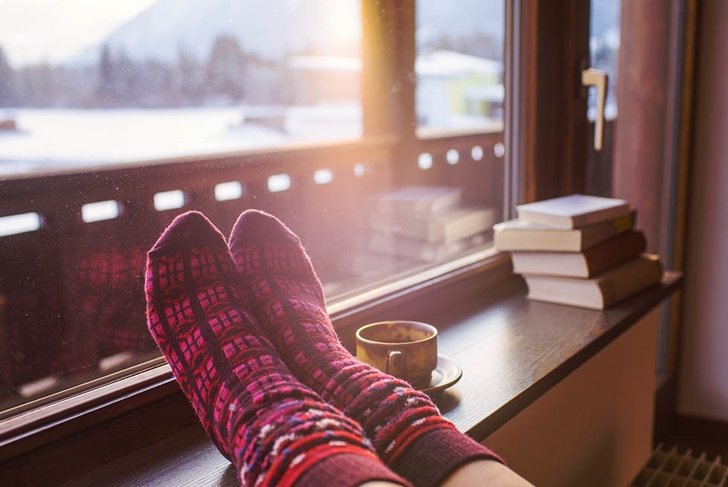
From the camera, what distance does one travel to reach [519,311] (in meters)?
1.31

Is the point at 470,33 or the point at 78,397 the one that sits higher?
the point at 470,33

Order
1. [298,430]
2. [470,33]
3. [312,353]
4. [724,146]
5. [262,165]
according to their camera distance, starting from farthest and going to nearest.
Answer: [470,33]
[724,146]
[262,165]
[312,353]
[298,430]

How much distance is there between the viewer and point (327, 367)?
71 centimetres

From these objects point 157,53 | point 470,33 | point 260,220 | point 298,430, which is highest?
point 470,33

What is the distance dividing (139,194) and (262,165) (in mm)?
488

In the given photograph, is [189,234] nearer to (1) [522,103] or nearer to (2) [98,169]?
(2) [98,169]

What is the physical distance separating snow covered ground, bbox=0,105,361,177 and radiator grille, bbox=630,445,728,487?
1.44m

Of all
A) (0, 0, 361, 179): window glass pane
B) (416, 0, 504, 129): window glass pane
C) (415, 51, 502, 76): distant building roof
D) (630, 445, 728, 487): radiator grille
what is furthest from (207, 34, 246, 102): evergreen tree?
(630, 445, 728, 487): radiator grille

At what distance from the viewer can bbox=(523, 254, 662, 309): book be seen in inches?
51.0

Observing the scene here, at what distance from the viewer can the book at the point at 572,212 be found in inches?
50.4

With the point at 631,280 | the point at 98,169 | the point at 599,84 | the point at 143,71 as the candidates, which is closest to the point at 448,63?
the point at 599,84

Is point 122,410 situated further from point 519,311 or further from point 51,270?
point 519,311

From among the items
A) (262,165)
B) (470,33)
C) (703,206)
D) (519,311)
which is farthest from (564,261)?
(470,33)

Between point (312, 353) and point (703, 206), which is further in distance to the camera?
point (703, 206)
